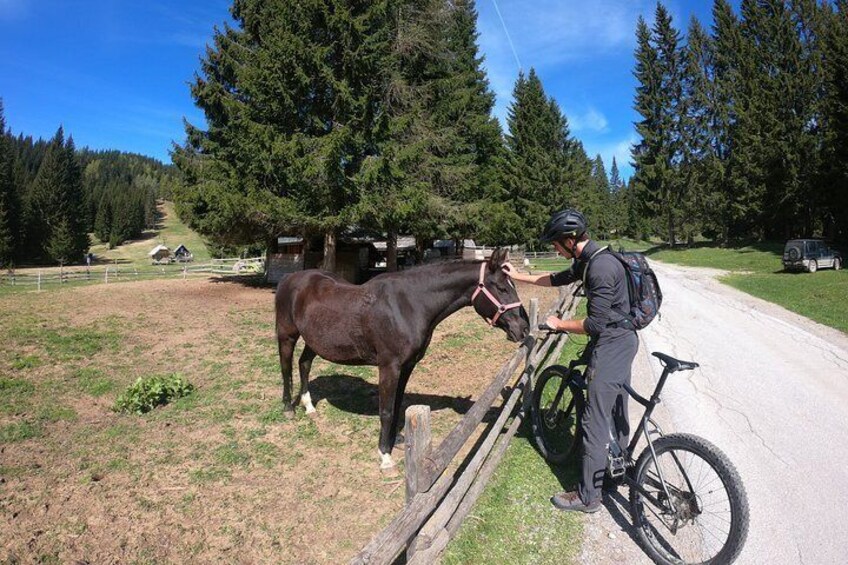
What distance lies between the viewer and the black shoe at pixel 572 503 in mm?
3900

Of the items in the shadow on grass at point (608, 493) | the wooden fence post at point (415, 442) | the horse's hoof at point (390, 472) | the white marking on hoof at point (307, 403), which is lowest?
the horse's hoof at point (390, 472)

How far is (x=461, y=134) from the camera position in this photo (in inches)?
1083

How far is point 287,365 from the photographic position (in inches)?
261

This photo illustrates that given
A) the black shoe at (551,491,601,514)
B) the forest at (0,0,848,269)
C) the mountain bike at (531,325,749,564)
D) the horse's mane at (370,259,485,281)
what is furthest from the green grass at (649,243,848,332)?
the horse's mane at (370,259,485,281)

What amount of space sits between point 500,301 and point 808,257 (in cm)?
2700

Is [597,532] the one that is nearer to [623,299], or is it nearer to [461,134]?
[623,299]

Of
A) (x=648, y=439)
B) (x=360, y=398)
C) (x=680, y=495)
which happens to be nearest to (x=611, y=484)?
(x=680, y=495)

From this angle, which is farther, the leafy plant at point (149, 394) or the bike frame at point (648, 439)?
the leafy plant at point (149, 394)

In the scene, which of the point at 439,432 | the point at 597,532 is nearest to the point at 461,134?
the point at 439,432

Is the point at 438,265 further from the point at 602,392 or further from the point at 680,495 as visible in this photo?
the point at 680,495

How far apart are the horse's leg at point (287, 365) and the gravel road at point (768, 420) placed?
4353 millimetres

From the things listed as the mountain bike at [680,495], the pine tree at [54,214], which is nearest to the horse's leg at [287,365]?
the mountain bike at [680,495]

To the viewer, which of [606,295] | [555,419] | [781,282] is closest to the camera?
[606,295]

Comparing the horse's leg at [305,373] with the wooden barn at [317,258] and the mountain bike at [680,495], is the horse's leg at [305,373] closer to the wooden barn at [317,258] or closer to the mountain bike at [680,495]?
the mountain bike at [680,495]
